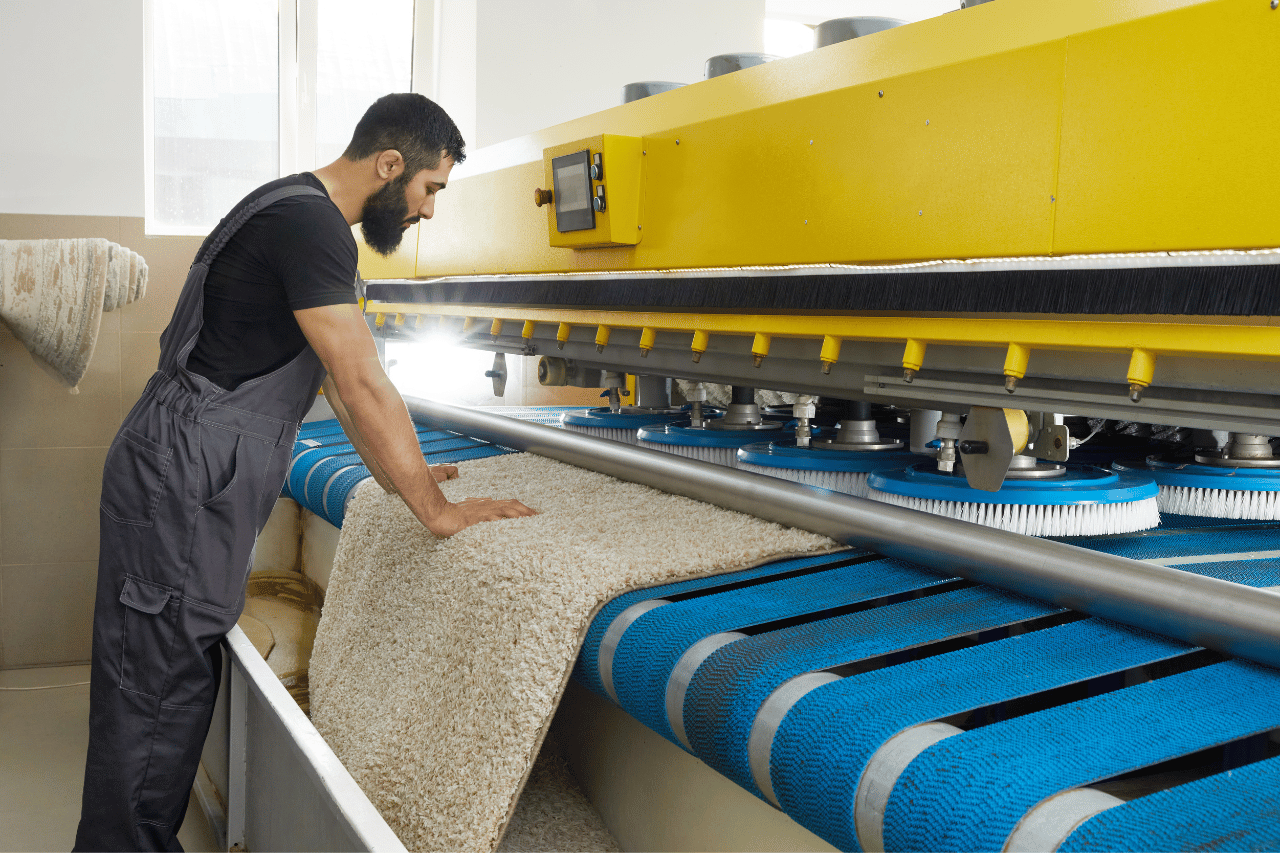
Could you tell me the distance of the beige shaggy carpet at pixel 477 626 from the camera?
40.4 inches

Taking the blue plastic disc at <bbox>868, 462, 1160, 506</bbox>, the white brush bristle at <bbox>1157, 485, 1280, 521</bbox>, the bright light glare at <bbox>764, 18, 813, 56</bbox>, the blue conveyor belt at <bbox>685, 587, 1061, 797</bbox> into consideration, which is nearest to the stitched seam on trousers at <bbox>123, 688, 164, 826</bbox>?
the blue conveyor belt at <bbox>685, 587, 1061, 797</bbox>

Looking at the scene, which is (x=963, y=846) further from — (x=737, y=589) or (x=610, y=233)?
(x=610, y=233)

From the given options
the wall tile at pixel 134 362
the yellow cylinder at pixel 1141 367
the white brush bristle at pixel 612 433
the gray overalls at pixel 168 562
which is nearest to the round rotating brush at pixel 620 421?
the white brush bristle at pixel 612 433

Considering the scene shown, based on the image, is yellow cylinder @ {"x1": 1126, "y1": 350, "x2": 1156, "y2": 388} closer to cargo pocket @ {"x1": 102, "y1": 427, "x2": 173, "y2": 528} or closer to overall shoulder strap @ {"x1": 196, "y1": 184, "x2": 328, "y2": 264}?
overall shoulder strap @ {"x1": 196, "y1": 184, "x2": 328, "y2": 264}

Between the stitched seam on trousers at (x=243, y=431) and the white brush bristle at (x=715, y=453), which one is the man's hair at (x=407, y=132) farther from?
the white brush bristle at (x=715, y=453)

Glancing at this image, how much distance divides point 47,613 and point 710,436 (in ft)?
8.71

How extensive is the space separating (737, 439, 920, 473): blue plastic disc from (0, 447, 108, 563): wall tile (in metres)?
2.66

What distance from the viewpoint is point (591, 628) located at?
1.04 metres

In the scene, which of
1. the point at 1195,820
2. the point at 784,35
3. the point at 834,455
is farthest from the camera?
the point at 784,35

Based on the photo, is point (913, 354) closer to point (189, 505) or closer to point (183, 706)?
point (189, 505)

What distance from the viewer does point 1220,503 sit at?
124 cm

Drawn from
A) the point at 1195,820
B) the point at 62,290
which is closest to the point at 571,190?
the point at 1195,820

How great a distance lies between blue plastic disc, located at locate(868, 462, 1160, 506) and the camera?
1.14m

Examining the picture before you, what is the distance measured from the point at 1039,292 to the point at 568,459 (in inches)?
39.9
